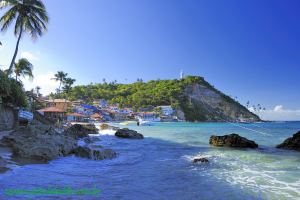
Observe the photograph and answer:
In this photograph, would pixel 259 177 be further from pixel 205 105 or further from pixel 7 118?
pixel 205 105

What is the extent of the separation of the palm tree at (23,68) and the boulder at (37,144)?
3046 cm

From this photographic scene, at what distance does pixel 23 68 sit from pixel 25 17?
53.2 ft

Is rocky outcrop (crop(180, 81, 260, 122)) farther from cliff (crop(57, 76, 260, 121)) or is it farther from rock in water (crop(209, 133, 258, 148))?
rock in water (crop(209, 133, 258, 148))

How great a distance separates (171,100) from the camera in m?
164

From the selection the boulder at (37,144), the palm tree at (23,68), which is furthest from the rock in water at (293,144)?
the palm tree at (23,68)

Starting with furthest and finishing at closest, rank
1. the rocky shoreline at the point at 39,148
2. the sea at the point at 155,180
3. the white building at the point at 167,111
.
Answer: the white building at the point at 167,111, the rocky shoreline at the point at 39,148, the sea at the point at 155,180

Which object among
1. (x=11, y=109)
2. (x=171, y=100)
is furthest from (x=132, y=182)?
(x=171, y=100)

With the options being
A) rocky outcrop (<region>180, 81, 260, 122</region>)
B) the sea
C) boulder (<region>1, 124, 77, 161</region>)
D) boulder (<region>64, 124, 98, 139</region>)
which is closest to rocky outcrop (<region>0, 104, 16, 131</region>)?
boulder (<region>64, 124, 98, 139</region>)

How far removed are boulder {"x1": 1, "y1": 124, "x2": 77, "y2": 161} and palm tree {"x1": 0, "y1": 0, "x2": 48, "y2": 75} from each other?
1615 centimetres

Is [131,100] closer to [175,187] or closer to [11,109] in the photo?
[11,109]

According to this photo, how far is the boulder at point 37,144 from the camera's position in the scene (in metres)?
12.9

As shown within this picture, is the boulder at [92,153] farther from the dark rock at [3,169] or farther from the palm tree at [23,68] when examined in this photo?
the palm tree at [23,68]

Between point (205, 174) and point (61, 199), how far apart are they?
21.7 feet

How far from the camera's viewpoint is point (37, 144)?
A: 1355 cm
